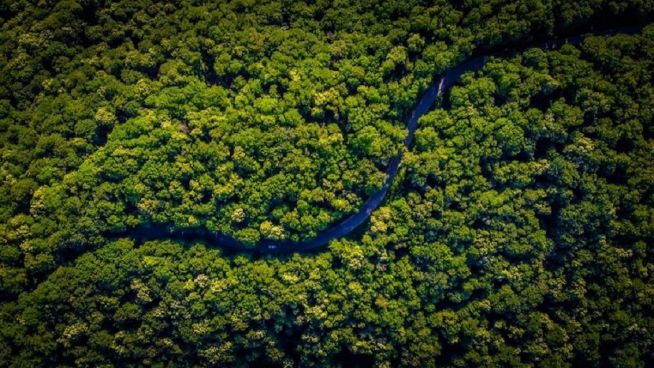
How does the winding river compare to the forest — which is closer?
the forest

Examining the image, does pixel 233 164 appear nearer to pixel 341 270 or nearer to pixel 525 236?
pixel 341 270

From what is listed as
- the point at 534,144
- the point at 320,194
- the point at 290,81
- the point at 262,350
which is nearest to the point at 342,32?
the point at 290,81

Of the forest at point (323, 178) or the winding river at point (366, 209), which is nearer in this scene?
the forest at point (323, 178)

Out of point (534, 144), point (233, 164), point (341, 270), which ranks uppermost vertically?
point (534, 144)

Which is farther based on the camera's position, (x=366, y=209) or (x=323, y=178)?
(x=366, y=209)
